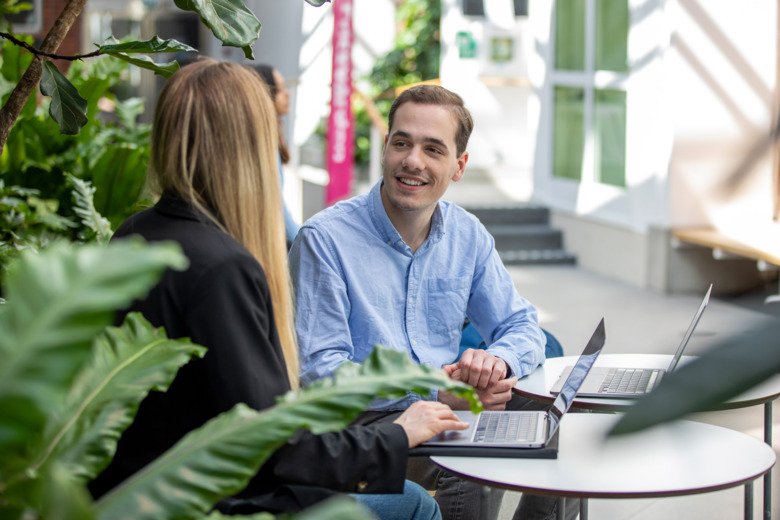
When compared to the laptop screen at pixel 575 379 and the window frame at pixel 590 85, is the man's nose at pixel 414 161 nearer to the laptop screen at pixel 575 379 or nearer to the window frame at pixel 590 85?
the laptop screen at pixel 575 379

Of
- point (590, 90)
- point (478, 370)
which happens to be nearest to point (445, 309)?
point (478, 370)

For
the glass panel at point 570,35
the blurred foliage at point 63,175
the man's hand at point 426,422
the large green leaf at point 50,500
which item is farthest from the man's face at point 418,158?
the glass panel at point 570,35

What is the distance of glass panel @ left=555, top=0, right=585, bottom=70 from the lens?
9914 mm

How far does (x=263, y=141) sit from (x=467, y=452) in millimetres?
706

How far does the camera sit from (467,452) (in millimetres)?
2109

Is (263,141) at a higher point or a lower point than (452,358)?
higher

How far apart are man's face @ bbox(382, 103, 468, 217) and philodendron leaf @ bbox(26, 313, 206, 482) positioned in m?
1.43

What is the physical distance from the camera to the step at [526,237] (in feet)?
32.2

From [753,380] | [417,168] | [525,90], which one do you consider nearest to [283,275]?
[417,168]

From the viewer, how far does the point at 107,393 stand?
4.28 ft

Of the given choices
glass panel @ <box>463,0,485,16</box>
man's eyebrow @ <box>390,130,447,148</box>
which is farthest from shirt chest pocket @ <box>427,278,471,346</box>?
glass panel @ <box>463,0,485,16</box>

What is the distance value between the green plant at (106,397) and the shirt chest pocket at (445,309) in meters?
1.33

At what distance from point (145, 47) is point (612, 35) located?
7834 mm

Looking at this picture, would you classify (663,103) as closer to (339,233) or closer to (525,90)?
(525,90)
